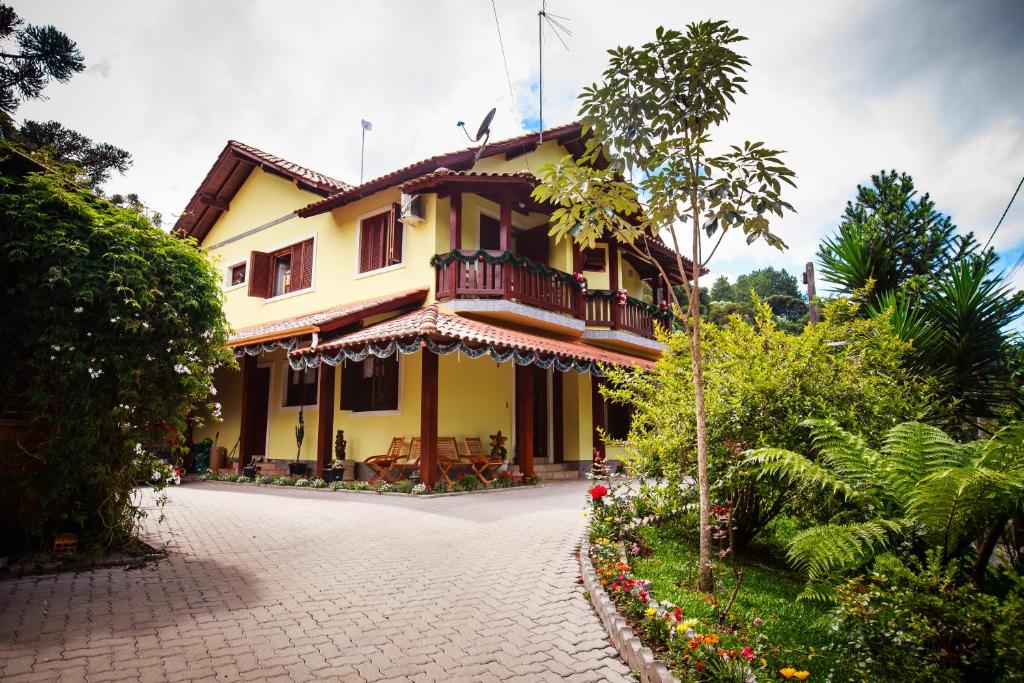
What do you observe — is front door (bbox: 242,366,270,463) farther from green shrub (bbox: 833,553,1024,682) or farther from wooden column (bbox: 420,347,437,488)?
green shrub (bbox: 833,553,1024,682)

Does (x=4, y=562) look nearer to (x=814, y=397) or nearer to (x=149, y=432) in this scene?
(x=149, y=432)

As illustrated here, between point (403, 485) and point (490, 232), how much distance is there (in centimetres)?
661

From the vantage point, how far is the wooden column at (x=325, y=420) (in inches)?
472

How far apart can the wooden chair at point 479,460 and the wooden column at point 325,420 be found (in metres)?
2.95

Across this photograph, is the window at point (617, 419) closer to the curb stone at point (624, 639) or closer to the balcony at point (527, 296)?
the balcony at point (527, 296)

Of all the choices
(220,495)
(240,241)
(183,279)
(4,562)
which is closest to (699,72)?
(183,279)

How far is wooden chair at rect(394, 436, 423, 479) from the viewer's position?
11.1 metres

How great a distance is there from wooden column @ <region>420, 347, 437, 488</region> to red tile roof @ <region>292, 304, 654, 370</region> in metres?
0.65

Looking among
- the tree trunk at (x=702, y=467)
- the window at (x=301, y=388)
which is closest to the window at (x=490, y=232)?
the window at (x=301, y=388)

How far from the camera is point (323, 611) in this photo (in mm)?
4129

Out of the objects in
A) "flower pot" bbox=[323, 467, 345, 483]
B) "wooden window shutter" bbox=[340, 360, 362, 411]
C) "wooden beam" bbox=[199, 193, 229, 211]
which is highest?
"wooden beam" bbox=[199, 193, 229, 211]

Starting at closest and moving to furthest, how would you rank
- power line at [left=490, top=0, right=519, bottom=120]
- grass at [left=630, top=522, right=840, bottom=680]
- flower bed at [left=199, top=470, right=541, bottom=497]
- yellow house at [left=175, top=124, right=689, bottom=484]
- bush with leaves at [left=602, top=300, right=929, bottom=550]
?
grass at [left=630, top=522, right=840, bottom=680]
bush with leaves at [left=602, top=300, right=929, bottom=550]
power line at [left=490, top=0, right=519, bottom=120]
flower bed at [left=199, top=470, right=541, bottom=497]
yellow house at [left=175, top=124, right=689, bottom=484]

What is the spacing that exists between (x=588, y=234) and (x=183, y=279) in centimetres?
433

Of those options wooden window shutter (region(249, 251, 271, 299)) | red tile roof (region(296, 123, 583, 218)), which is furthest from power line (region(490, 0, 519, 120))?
wooden window shutter (region(249, 251, 271, 299))
